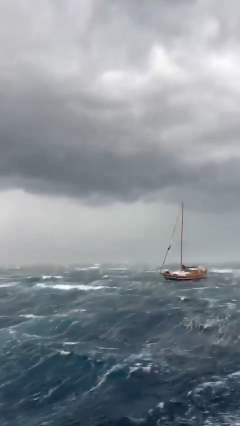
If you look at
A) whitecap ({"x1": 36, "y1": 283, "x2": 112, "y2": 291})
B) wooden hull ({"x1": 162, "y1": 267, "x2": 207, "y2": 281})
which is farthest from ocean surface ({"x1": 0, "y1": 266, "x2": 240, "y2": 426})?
wooden hull ({"x1": 162, "y1": 267, "x2": 207, "y2": 281})

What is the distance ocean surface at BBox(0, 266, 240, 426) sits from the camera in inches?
1734

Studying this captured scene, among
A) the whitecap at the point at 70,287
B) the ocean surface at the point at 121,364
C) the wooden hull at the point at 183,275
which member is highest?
the wooden hull at the point at 183,275

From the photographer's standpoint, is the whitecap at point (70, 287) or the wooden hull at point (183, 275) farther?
the wooden hull at point (183, 275)

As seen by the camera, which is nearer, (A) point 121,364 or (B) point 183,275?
(A) point 121,364

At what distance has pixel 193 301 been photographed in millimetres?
107750

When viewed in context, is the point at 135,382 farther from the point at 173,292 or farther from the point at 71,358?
the point at 173,292

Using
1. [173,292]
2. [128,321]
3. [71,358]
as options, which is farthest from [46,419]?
[173,292]

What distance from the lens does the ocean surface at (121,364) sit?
144 ft

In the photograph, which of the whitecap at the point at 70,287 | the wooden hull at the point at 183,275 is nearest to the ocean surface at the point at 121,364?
the whitecap at the point at 70,287

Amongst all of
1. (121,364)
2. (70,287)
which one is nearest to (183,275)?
(70,287)

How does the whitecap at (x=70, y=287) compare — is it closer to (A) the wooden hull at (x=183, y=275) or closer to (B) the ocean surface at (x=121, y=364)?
(A) the wooden hull at (x=183, y=275)

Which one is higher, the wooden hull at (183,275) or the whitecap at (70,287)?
the wooden hull at (183,275)

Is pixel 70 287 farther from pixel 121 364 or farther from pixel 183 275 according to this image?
pixel 121 364

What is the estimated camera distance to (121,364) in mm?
58219
